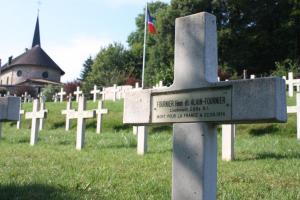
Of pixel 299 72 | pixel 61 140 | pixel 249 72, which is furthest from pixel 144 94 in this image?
pixel 249 72

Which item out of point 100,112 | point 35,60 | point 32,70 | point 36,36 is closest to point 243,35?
point 100,112

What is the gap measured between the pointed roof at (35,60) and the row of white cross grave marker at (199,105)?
2805 inches

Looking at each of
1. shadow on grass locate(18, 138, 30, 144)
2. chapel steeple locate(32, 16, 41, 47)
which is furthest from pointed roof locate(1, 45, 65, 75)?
shadow on grass locate(18, 138, 30, 144)

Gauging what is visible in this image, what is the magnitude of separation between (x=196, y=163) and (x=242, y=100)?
70 centimetres

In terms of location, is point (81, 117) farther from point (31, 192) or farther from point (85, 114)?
point (31, 192)

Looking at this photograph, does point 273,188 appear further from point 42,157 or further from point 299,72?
point 299,72

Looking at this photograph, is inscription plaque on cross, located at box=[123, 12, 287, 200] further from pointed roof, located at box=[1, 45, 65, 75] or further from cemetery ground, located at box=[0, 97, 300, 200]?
pointed roof, located at box=[1, 45, 65, 75]

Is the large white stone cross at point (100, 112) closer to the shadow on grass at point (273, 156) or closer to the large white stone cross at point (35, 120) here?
the large white stone cross at point (35, 120)

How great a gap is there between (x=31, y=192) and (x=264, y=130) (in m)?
8.94

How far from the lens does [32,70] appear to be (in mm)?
73438

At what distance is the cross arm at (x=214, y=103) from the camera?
3.65 meters

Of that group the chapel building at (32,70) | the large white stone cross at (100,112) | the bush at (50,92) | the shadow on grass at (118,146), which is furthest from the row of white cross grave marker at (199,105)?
the chapel building at (32,70)

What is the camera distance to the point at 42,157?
832 cm

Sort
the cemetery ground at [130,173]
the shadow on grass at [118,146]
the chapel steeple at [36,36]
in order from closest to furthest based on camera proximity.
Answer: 1. the cemetery ground at [130,173]
2. the shadow on grass at [118,146]
3. the chapel steeple at [36,36]
